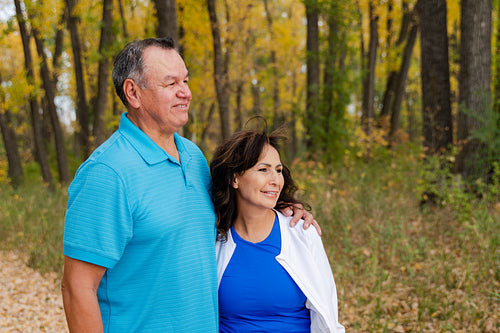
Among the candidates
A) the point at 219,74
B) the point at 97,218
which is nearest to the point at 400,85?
the point at 219,74

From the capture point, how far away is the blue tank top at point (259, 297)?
2.39 metres

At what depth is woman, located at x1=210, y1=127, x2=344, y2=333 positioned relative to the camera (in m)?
2.40

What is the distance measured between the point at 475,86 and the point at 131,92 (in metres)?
6.69

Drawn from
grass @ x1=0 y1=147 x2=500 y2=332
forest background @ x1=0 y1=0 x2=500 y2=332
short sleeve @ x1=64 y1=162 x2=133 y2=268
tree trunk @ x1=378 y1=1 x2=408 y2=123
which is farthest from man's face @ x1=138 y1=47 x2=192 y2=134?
tree trunk @ x1=378 y1=1 x2=408 y2=123

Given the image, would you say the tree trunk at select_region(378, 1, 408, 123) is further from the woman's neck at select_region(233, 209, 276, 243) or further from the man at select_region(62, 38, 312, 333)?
the man at select_region(62, 38, 312, 333)

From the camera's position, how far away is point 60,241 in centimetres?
704

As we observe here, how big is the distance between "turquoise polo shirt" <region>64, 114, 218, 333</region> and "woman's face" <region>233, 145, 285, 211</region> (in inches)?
15.3

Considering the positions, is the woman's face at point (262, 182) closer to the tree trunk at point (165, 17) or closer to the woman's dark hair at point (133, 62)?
the woman's dark hair at point (133, 62)

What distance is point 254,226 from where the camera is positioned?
256 cm

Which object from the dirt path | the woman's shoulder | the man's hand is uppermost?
the man's hand

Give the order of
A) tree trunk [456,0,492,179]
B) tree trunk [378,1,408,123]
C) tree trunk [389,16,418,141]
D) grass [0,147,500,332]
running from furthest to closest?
tree trunk [378,1,408,123] < tree trunk [389,16,418,141] < tree trunk [456,0,492,179] < grass [0,147,500,332]

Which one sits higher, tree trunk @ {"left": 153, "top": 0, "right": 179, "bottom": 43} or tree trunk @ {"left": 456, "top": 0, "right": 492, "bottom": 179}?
tree trunk @ {"left": 153, "top": 0, "right": 179, "bottom": 43}

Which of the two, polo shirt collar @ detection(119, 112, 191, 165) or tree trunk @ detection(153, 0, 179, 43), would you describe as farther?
tree trunk @ detection(153, 0, 179, 43)

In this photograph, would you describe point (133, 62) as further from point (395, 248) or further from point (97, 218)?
point (395, 248)
